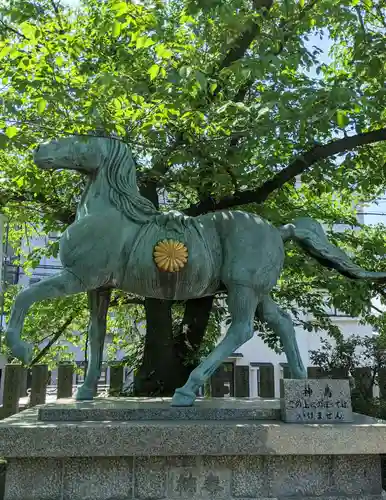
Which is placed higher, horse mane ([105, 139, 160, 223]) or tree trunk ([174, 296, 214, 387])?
horse mane ([105, 139, 160, 223])

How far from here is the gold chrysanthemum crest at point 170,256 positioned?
12.2ft

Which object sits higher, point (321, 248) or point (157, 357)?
point (321, 248)

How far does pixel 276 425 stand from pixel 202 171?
350cm

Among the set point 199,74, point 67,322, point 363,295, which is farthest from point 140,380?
point 199,74

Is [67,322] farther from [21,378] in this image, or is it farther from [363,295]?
[363,295]

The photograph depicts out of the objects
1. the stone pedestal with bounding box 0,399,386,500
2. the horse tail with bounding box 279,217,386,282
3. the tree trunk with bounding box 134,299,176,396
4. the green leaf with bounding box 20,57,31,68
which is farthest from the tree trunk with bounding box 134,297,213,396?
the green leaf with bounding box 20,57,31,68

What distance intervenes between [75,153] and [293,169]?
3120mm

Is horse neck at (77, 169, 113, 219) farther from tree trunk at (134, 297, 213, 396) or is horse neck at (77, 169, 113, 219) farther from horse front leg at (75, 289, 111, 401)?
tree trunk at (134, 297, 213, 396)

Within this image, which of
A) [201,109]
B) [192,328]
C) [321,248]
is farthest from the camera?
[192,328]

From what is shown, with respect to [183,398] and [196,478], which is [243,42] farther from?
[196,478]

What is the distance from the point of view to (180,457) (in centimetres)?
325

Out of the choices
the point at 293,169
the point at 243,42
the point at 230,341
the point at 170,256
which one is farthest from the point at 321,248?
the point at 243,42

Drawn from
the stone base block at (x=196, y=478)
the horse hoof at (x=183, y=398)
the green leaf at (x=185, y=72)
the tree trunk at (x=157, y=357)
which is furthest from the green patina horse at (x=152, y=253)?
the tree trunk at (x=157, y=357)

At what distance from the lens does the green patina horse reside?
12.1ft
